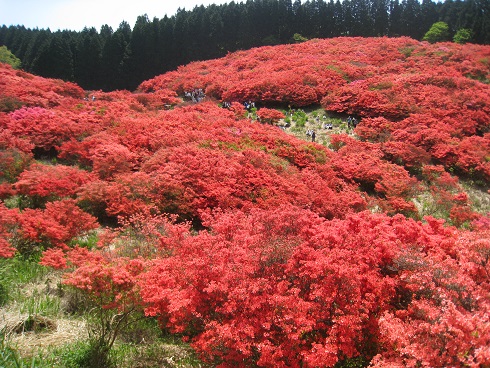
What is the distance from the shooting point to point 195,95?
3425 cm

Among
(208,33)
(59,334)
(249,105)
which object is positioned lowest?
(59,334)

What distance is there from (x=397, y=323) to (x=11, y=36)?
7879 centimetres

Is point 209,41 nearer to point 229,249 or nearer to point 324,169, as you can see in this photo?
point 324,169

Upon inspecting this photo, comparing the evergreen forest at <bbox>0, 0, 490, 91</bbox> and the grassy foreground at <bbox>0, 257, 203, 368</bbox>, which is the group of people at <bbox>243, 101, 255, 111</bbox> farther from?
the evergreen forest at <bbox>0, 0, 490, 91</bbox>

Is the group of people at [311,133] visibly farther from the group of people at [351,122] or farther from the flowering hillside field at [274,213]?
the group of people at [351,122]

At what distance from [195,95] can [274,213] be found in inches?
1065

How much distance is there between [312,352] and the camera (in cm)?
592

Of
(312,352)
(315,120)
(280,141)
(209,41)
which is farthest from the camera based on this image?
(209,41)

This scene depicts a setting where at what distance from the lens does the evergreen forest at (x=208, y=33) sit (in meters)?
49.6

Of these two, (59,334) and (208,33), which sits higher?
(208,33)

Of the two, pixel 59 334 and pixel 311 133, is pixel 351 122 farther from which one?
pixel 59 334

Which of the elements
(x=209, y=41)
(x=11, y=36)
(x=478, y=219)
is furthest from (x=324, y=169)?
(x=11, y=36)

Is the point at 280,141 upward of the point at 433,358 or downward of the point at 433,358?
upward

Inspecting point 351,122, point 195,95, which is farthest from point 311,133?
point 195,95
